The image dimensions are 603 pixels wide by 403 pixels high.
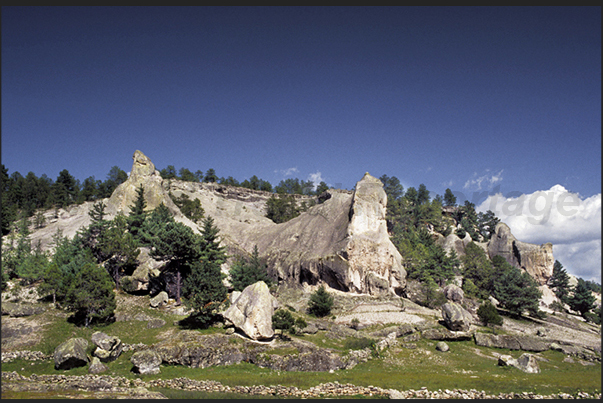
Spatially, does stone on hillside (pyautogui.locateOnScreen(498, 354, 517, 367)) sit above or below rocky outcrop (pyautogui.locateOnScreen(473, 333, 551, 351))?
above

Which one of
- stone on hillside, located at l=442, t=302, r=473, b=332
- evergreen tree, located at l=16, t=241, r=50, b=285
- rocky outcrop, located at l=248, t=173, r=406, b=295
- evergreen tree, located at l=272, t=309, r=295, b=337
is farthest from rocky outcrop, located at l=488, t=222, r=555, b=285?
evergreen tree, located at l=16, t=241, r=50, b=285

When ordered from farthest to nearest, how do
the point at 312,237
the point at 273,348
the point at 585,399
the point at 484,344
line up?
1. the point at 312,237
2. the point at 484,344
3. the point at 273,348
4. the point at 585,399

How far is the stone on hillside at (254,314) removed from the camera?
3228cm

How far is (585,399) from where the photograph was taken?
21.7 meters

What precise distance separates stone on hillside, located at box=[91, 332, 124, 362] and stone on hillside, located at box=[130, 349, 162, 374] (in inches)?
148

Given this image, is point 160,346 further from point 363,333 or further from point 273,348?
point 363,333

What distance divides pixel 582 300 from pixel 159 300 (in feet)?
304

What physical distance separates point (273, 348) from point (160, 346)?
9529 mm

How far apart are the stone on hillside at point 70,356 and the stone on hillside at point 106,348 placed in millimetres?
1274

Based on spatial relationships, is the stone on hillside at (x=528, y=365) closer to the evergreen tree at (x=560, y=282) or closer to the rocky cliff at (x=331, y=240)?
the rocky cliff at (x=331, y=240)

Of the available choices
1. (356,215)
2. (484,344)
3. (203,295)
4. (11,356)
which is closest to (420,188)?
(356,215)

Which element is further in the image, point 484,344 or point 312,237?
point 312,237

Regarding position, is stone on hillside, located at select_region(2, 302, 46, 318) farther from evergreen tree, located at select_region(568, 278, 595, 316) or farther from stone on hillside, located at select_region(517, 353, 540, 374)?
evergreen tree, located at select_region(568, 278, 595, 316)

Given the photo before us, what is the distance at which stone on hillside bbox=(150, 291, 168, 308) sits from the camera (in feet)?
142
